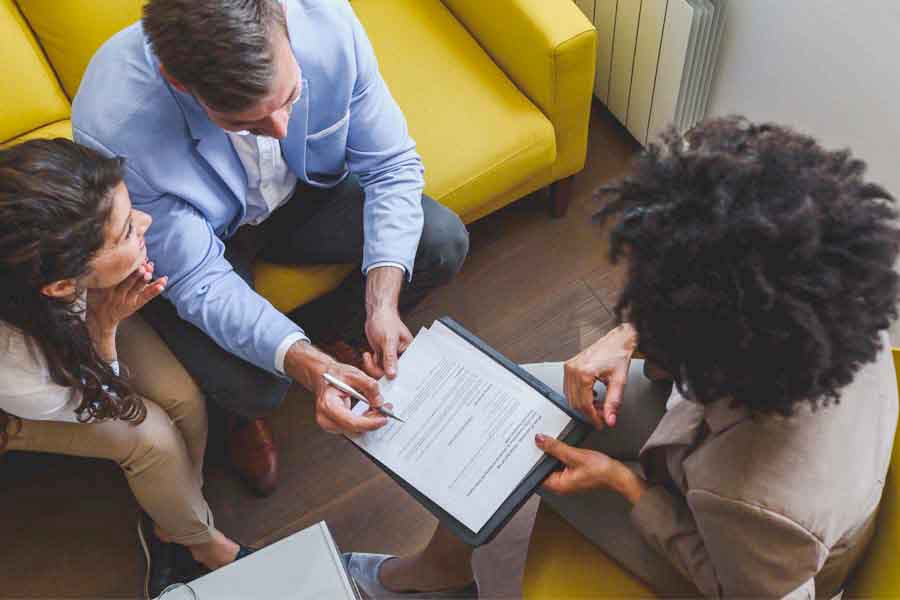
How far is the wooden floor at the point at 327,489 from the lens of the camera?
174cm

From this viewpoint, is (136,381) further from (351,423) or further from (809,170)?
(809,170)

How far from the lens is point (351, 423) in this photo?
1291 millimetres

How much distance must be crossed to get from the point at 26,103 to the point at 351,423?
96 centimetres

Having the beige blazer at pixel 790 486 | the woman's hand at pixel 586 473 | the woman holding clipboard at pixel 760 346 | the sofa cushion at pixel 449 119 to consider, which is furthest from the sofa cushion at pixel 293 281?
the beige blazer at pixel 790 486

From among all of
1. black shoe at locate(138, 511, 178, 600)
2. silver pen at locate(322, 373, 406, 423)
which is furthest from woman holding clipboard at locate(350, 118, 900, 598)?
black shoe at locate(138, 511, 178, 600)

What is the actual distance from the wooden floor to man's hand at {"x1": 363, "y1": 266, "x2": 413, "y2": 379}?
→ 434mm

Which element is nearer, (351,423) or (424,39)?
(351,423)

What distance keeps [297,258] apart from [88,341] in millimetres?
478

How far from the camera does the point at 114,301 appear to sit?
1.33 meters

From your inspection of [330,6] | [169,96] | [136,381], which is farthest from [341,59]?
[136,381]

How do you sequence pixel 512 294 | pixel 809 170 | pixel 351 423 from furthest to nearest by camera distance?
pixel 512 294
pixel 351 423
pixel 809 170

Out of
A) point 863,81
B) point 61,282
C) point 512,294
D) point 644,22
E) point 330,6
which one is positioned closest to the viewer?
point 61,282

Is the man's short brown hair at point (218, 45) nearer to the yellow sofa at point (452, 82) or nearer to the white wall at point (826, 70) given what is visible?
the yellow sofa at point (452, 82)

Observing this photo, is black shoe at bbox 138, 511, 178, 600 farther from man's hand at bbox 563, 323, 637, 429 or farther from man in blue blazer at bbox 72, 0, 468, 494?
man's hand at bbox 563, 323, 637, 429
